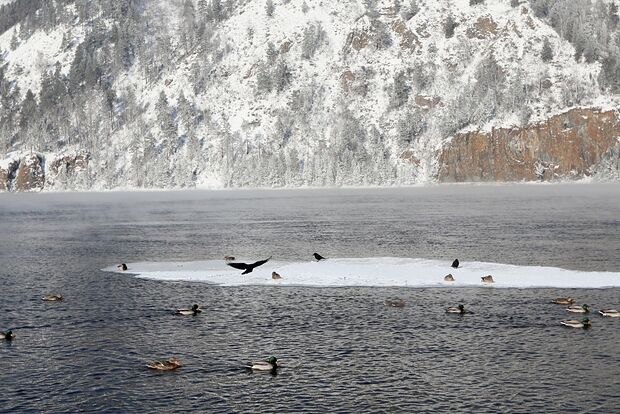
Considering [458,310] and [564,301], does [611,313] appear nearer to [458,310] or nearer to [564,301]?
[564,301]

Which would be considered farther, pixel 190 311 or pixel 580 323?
pixel 190 311

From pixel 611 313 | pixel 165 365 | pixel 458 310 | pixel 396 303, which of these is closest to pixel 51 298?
pixel 165 365

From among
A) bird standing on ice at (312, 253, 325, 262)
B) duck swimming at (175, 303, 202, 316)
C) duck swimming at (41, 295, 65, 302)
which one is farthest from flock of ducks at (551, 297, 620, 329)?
duck swimming at (41, 295, 65, 302)

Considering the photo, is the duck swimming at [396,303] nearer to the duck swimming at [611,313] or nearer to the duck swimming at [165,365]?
the duck swimming at [611,313]

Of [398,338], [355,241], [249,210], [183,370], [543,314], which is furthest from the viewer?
[249,210]

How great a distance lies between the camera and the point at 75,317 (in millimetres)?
41156

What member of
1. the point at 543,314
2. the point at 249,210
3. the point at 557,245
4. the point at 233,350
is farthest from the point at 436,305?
the point at 249,210

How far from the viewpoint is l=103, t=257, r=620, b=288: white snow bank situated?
5062cm

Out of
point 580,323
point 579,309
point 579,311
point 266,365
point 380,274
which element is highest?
point 380,274

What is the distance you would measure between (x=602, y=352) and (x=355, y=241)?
4693 centimetres

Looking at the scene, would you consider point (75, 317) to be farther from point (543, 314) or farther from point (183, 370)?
point (543, 314)

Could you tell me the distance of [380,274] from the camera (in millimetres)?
54250

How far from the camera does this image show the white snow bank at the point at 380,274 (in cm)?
5062

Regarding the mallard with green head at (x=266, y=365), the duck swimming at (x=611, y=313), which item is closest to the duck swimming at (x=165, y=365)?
the mallard with green head at (x=266, y=365)
